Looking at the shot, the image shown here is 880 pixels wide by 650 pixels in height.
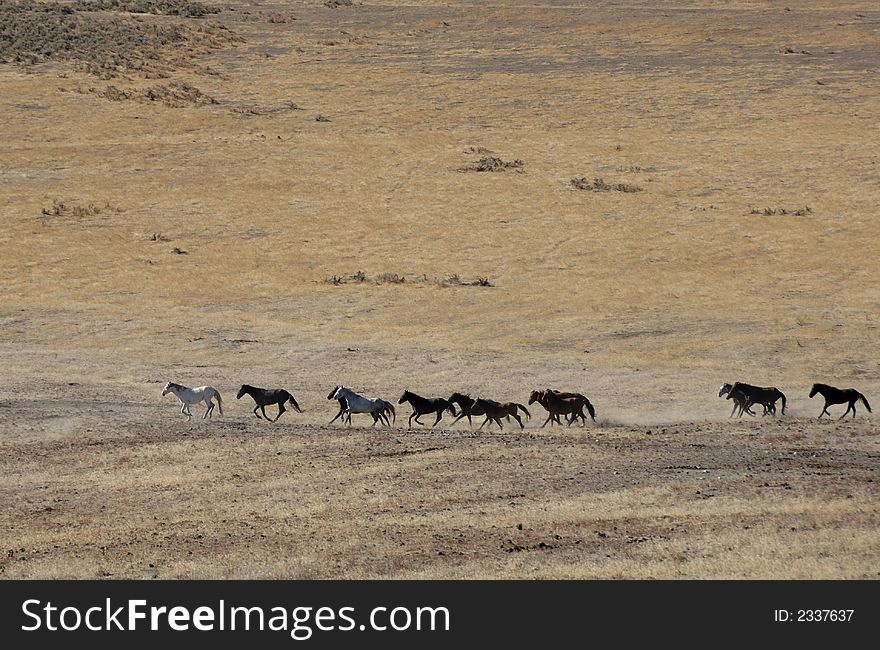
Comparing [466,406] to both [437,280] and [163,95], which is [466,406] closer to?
[437,280]

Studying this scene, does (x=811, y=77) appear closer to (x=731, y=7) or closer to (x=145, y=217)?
(x=731, y=7)

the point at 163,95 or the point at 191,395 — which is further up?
the point at 163,95

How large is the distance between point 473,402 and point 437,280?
617 inches

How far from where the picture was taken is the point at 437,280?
38.4 metres

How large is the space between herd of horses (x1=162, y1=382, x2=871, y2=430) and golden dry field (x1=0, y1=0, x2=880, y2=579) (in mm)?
546

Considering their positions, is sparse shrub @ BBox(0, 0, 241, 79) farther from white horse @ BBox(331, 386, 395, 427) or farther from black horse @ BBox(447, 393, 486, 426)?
black horse @ BBox(447, 393, 486, 426)

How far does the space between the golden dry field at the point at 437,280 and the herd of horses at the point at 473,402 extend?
21.5 inches

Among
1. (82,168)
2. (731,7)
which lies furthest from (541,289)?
(731,7)

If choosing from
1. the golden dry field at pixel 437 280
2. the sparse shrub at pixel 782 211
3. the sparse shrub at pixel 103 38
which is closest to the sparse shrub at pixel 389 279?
the golden dry field at pixel 437 280

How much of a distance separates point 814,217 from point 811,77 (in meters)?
23.0

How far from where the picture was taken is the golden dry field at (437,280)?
1608cm

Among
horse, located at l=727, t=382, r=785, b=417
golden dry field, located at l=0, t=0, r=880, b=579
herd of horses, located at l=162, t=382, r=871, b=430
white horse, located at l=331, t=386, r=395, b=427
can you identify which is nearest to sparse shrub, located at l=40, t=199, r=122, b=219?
golden dry field, located at l=0, t=0, r=880, b=579

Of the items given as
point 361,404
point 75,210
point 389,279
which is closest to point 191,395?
point 361,404

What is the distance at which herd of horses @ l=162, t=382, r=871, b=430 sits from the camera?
895 inches
